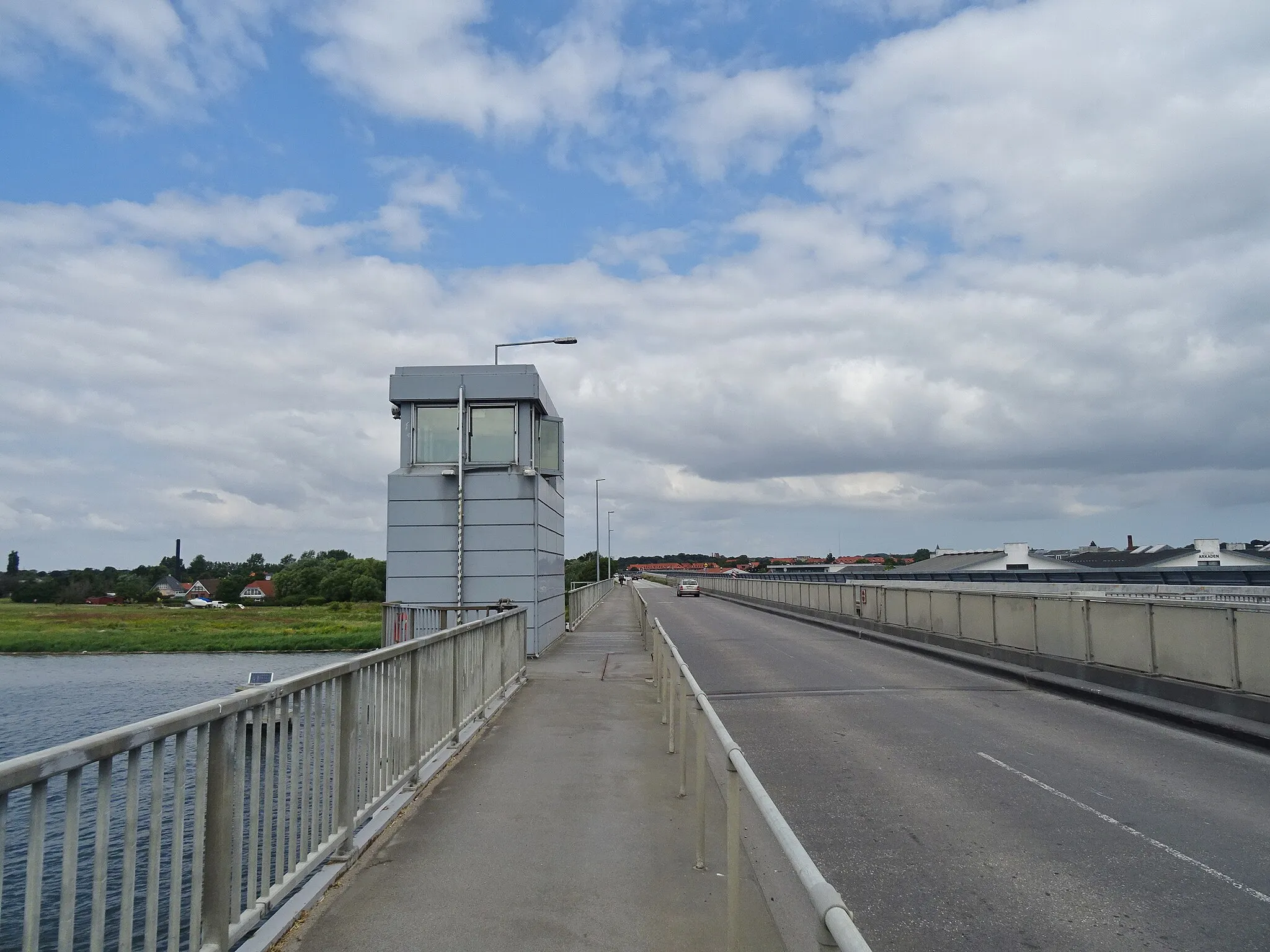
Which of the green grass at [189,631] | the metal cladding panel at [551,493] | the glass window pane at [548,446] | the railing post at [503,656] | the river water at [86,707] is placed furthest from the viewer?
the green grass at [189,631]

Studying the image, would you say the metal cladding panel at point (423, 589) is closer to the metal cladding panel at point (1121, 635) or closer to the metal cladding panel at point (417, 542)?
the metal cladding panel at point (417, 542)

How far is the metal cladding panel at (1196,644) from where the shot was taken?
38.0 feet

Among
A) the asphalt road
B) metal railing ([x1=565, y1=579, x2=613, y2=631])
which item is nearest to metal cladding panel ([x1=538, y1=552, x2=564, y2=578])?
metal railing ([x1=565, y1=579, x2=613, y2=631])

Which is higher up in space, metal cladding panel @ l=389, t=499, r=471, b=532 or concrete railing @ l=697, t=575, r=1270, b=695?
metal cladding panel @ l=389, t=499, r=471, b=532

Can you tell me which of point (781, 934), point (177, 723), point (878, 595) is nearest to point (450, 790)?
point (781, 934)

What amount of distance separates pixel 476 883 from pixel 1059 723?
881 centimetres

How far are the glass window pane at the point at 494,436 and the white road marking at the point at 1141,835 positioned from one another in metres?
12.7

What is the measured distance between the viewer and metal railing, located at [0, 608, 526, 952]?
10.2 ft

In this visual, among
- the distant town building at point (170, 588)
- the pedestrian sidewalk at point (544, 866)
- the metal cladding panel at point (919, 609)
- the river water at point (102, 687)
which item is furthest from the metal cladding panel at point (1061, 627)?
the distant town building at point (170, 588)

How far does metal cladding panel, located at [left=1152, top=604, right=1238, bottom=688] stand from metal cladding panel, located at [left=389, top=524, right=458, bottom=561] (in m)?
12.8

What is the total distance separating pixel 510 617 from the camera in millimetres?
14000

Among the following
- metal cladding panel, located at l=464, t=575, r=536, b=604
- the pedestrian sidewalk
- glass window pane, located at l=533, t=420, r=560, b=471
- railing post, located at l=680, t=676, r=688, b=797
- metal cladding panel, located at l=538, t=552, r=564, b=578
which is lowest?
the pedestrian sidewalk

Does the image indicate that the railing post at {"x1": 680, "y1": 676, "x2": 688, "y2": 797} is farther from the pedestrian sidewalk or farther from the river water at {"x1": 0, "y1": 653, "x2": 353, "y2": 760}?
the river water at {"x1": 0, "y1": 653, "x2": 353, "y2": 760}

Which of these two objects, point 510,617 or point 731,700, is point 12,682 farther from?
point 731,700
